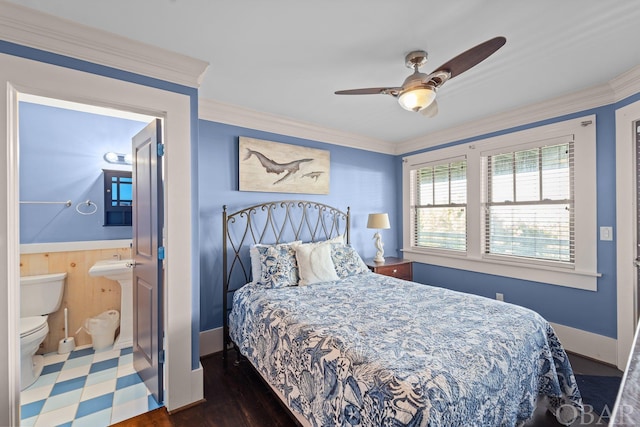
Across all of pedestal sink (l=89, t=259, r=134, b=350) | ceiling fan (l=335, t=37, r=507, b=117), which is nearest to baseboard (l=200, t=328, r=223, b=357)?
pedestal sink (l=89, t=259, r=134, b=350)

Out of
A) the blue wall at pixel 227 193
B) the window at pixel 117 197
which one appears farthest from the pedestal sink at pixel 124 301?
the blue wall at pixel 227 193

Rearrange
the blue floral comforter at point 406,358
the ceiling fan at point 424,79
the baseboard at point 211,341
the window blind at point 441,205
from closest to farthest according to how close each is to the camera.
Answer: the blue floral comforter at point 406,358 → the ceiling fan at point 424,79 → the baseboard at point 211,341 → the window blind at point 441,205

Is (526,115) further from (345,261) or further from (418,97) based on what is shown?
(345,261)

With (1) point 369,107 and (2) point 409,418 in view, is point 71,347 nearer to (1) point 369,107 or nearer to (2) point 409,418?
(2) point 409,418

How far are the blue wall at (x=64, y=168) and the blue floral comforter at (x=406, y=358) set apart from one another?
2.10 meters

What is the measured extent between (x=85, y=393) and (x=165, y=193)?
1665 mm

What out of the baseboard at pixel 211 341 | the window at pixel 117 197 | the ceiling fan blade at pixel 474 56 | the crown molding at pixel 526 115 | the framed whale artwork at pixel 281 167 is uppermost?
the crown molding at pixel 526 115

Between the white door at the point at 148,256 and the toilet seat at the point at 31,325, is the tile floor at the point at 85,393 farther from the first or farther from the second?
the toilet seat at the point at 31,325

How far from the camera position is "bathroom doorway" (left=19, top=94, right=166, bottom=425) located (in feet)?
8.75

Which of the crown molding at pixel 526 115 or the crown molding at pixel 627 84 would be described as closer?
the crown molding at pixel 627 84

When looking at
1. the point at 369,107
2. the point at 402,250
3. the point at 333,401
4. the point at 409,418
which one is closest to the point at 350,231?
the point at 402,250

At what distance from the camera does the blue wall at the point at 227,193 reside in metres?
2.86

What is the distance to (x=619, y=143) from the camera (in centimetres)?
245

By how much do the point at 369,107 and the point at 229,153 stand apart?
154 cm
